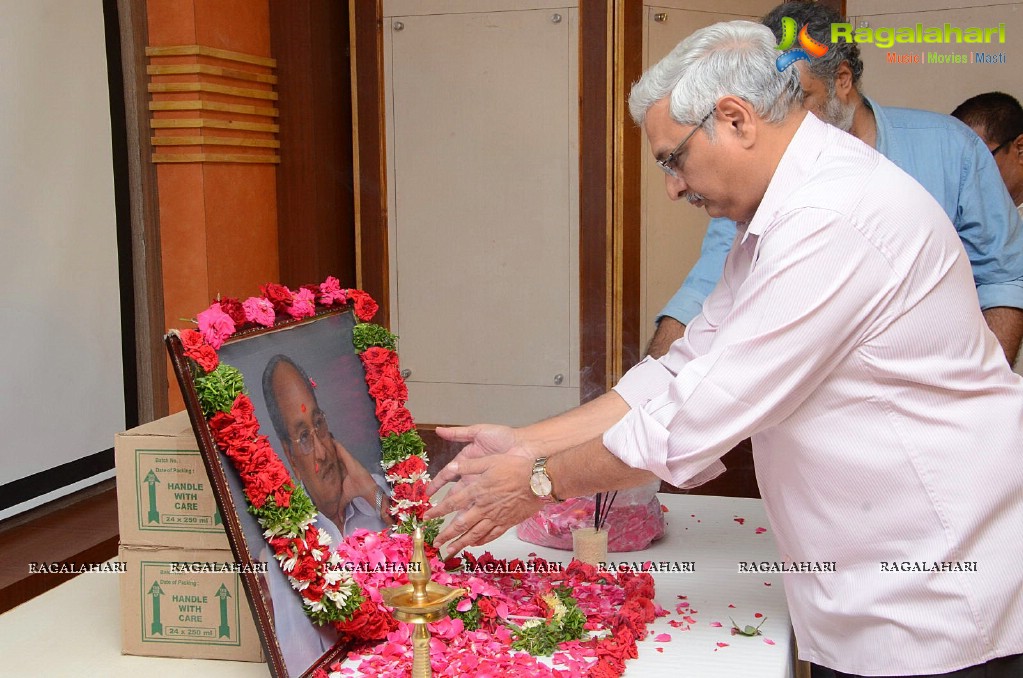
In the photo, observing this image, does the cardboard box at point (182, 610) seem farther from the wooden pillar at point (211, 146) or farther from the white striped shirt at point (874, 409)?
the wooden pillar at point (211, 146)

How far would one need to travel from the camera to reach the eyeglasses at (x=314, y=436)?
1.53m

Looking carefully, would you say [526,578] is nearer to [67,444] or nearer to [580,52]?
[67,444]

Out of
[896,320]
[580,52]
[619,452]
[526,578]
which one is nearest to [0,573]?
[526,578]

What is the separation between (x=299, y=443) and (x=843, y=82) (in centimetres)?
152

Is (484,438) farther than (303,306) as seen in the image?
Yes

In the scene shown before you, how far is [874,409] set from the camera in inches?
55.1

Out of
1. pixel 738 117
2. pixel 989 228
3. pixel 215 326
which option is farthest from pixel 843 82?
pixel 215 326

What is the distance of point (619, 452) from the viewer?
1.49m

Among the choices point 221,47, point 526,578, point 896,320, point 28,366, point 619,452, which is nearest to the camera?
point 896,320

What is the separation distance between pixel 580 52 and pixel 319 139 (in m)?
1.01

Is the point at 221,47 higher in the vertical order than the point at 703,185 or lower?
higher

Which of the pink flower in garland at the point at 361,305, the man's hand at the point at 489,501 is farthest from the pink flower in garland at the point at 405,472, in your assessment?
the pink flower in garland at the point at 361,305

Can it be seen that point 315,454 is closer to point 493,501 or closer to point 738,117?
point 493,501

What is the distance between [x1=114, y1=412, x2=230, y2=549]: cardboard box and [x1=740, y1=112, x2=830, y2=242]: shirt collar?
899 millimetres
